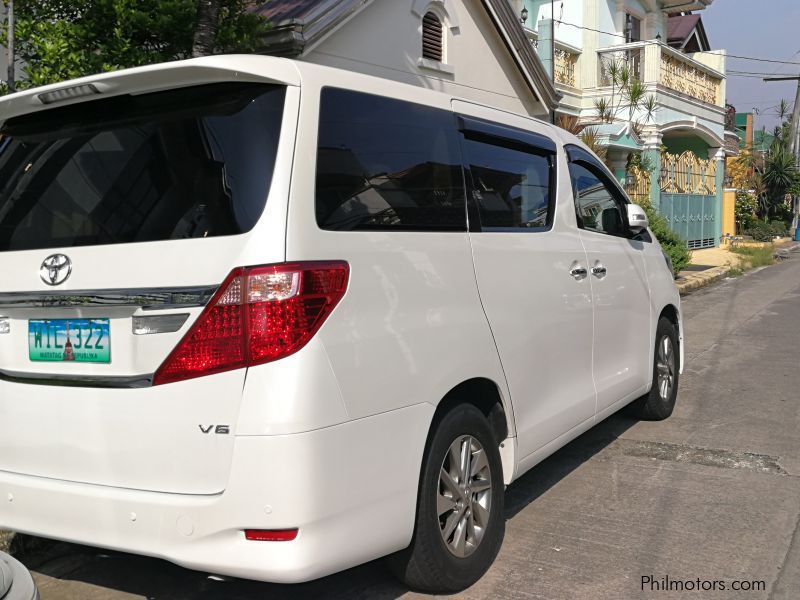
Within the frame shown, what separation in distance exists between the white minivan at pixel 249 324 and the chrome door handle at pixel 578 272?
35.8 inches

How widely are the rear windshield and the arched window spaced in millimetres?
9966

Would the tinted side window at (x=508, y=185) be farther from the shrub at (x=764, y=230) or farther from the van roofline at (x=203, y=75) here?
the shrub at (x=764, y=230)

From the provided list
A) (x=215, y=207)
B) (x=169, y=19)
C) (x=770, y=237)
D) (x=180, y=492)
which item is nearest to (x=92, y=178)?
(x=215, y=207)

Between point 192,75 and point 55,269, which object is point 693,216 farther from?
point 55,269

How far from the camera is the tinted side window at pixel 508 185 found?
3.70m

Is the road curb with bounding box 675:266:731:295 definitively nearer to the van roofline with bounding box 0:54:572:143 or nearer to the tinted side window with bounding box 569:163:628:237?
the tinted side window with bounding box 569:163:628:237

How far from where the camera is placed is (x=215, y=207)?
107 inches

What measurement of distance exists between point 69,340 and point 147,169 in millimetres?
660

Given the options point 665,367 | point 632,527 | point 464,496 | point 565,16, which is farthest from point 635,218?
point 565,16

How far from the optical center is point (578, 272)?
440 cm

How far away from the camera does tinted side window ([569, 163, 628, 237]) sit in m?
4.72

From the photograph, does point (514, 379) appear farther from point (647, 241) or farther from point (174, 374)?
point (647, 241)

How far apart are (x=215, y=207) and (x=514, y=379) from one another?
1648 millimetres

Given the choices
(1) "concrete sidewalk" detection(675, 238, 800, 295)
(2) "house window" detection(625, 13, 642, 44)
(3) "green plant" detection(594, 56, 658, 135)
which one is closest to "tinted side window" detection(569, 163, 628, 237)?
(1) "concrete sidewalk" detection(675, 238, 800, 295)
